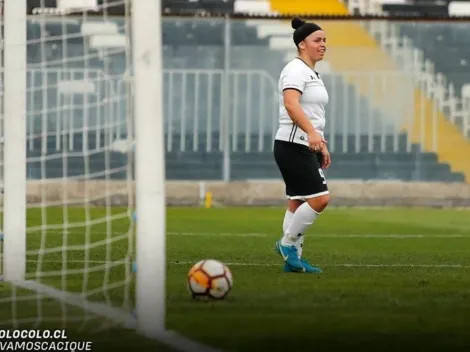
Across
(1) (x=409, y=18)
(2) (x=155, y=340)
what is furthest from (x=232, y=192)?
(2) (x=155, y=340)

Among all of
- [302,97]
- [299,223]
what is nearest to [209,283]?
[299,223]

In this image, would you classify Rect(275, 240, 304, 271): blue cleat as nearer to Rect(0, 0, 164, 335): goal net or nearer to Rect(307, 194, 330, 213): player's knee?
Rect(307, 194, 330, 213): player's knee

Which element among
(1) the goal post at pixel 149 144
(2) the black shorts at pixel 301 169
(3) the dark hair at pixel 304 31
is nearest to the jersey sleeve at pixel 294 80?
(3) the dark hair at pixel 304 31

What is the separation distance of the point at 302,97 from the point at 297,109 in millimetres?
270

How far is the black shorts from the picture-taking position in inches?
376

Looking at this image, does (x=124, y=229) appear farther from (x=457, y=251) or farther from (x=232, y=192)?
(x=232, y=192)

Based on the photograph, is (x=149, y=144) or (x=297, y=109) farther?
(x=297, y=109)

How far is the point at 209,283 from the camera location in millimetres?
7438

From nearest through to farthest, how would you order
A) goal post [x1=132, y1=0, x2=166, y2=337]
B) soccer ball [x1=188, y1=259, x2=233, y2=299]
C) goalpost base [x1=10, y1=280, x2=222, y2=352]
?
goalpost base [x1=10, y1=280, x2=222, y2=352]
goal post [x1=132, y1=0, x2=166, y2=337]
soccer ball [x1=188, y1=259, x2=233, y2=299]

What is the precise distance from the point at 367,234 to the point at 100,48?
21.7ft

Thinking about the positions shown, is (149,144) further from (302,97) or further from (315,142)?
(302,97)

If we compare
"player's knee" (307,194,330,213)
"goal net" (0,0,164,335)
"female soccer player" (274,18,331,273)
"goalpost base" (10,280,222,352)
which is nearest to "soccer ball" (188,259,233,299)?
"goal net" (0,0,164,335)

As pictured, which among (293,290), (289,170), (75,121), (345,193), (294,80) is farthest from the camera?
(345,193)

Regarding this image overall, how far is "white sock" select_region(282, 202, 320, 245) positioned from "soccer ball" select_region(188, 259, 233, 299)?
202 centimetres
